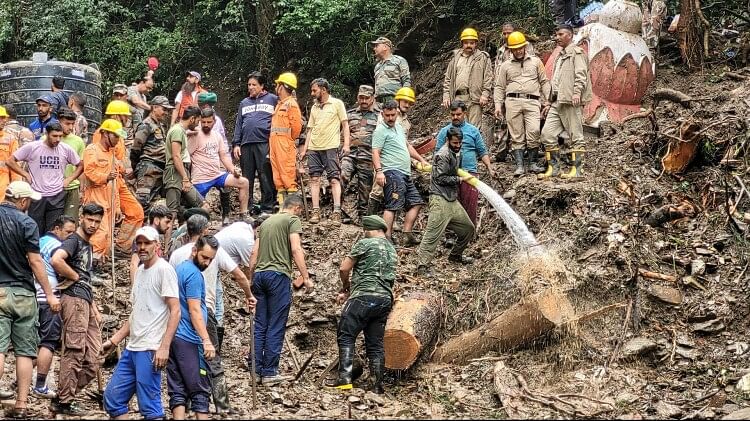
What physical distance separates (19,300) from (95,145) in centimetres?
353

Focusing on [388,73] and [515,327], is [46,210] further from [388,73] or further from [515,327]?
[515,327]

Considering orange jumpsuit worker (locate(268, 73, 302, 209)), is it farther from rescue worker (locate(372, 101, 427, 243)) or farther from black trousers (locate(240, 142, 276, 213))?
rescue worker (locate(372, 101, 427, 243))

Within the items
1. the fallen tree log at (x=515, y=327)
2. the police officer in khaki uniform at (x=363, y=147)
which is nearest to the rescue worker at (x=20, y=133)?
the police officer in khaki uniform at (x=363, y=147)

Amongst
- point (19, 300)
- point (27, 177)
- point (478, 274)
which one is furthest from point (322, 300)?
point (19, 300)

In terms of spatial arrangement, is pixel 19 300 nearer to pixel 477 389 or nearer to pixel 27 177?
pixel 27 177

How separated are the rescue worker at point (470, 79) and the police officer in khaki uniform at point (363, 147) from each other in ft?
3.81

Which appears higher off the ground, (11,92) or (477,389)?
(11,92)

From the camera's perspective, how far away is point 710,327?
34.9 ft

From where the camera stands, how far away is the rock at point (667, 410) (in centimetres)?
935

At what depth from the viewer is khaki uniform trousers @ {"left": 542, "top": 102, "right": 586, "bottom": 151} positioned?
13.0 metres

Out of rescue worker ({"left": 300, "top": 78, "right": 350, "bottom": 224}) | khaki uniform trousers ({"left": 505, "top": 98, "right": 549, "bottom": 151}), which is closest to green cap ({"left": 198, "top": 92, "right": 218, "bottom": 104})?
rescue worker ({"left": 300, "top": 78, "right": 350, "bottom": 224})

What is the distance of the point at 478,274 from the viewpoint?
11.7 meters

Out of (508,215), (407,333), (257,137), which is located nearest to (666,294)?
(508,215)

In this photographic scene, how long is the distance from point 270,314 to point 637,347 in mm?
3712
